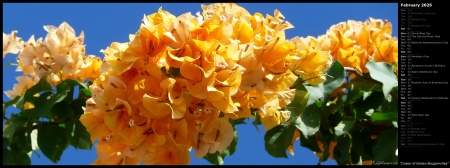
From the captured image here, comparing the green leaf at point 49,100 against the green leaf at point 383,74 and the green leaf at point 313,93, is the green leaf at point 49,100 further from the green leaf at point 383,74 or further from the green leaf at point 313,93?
the green leaf at point 383,74

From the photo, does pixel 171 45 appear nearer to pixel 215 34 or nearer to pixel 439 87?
pixel 215 34

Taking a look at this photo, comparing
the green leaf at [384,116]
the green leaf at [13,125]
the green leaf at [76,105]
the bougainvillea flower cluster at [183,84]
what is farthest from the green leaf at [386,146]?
the green leaf at [13,125]

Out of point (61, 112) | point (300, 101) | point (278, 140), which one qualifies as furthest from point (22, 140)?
point (300, 101)

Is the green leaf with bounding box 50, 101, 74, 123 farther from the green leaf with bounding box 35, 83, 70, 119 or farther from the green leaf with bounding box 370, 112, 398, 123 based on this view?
the green leaf with bounding box 370, 112, 398, 123

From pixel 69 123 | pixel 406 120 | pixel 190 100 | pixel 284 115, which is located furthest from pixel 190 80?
pixel 69 123

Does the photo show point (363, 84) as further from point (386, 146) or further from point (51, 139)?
point (51, 139)
